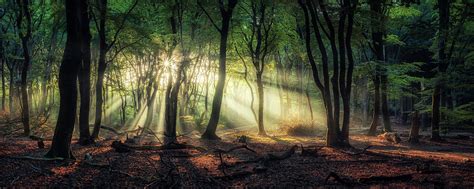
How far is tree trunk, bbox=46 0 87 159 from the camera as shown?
10.9 metres

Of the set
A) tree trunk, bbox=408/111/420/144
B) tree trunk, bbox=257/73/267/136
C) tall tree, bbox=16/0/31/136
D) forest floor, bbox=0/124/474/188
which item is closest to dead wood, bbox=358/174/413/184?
forest floor, bbox=0/124/474/188

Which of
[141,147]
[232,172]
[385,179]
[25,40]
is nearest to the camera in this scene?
[385,179]

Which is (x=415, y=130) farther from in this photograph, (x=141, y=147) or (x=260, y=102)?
(x=141, y=147)

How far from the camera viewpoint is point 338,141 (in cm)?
1627

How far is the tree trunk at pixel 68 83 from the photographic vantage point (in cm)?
1090

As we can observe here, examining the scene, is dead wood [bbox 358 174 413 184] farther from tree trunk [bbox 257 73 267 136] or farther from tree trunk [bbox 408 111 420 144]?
tree trunk [bbox 257 73 267 136]

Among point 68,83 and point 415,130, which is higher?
point 68,83

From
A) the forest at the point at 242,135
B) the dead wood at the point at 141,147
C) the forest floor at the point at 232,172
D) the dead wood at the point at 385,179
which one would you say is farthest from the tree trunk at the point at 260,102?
the dead wood at the point at 385,179

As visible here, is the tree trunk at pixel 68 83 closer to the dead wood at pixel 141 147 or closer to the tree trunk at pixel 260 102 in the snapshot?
the dead wood at pixel 141 147

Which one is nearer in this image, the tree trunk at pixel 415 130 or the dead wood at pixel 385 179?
the dead wood at pixel 385 179

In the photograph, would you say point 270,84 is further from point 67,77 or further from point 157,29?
point 67,77

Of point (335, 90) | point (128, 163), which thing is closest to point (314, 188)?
point (128, 163)

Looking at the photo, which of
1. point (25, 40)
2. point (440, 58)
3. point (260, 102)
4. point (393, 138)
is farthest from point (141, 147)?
point (440, 58)

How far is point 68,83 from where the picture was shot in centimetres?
1102
